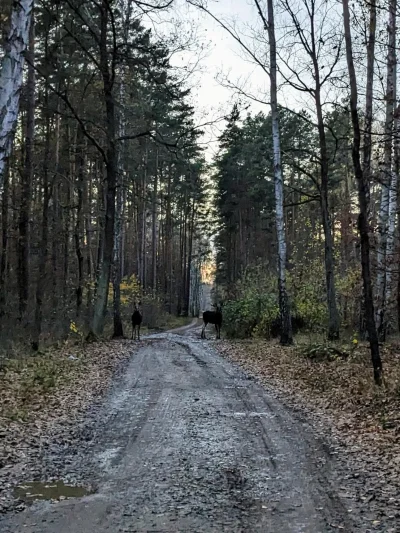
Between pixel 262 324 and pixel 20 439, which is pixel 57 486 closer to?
pixel 20 439

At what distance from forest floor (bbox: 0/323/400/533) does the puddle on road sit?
2 cm

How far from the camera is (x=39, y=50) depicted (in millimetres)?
23391

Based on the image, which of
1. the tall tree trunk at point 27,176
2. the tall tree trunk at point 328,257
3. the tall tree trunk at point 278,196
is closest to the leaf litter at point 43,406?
the tall tree trunk at point 27,176

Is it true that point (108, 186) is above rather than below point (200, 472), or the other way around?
above

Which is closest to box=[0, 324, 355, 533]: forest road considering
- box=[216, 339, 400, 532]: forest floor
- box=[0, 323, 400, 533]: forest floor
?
box=[0, 323, 400, 533]: forest floor

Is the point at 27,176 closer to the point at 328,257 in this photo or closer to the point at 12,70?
the point at 328,257

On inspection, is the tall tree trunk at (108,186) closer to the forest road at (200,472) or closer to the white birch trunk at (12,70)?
the forest road at (200,472)

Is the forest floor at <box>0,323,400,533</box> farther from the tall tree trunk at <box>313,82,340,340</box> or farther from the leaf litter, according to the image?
the tall tree trunk at <box>313,82,340,340</box>

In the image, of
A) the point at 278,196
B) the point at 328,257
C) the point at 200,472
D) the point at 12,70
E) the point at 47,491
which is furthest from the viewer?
the point at 328,257

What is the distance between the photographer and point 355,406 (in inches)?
358

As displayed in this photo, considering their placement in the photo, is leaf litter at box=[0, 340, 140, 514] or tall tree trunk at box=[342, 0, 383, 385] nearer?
leaf litter at box=[0, 340, 140, 514]

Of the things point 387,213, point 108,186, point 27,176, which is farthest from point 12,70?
point 108,186

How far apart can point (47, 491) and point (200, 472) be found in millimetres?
1508

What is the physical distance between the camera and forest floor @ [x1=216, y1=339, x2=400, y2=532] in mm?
5275
